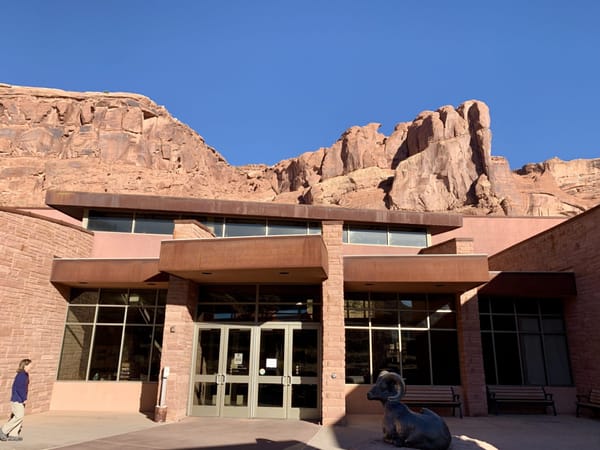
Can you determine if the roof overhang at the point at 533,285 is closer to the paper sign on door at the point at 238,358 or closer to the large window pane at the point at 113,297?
the paper sign on door at the point at 238,358

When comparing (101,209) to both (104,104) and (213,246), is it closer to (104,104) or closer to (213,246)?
(213,246)

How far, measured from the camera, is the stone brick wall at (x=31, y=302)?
10602 millimetres

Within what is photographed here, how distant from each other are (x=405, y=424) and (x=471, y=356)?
6004mm

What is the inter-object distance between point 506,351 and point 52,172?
225 feet

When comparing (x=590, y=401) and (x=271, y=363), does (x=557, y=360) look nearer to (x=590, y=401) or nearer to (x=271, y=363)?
(x=590, y=401)

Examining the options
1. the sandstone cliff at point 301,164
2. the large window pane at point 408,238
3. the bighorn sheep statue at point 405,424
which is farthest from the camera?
the sandstone cliff at point 301,164

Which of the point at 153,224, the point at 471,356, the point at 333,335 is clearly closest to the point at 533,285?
the point at 471,356

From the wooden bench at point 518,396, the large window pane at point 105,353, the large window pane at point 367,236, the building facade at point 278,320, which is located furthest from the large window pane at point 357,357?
the large window pane at point 105,353

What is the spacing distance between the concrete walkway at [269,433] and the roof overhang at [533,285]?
3292 mm

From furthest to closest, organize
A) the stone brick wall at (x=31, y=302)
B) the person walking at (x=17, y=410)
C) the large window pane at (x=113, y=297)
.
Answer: the large window pane at (x=113, y=297) < the stone brick wall at (x=31, y=302) < the person walking at (x=17, y=410)

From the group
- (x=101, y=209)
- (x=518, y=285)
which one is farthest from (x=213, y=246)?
(x=518, y=285)

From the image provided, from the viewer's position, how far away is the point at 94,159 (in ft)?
224

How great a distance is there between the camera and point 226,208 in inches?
597

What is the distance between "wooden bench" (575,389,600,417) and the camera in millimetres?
11008
